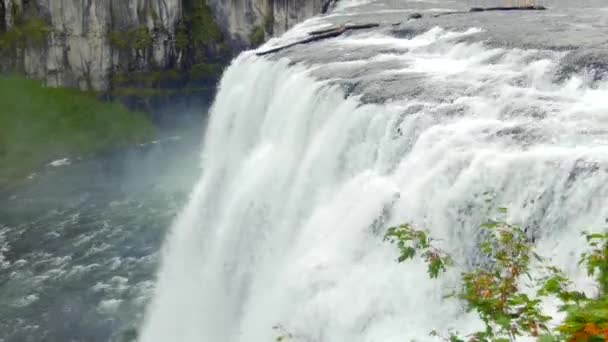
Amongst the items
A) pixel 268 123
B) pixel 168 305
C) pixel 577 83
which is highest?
pixel 577 83

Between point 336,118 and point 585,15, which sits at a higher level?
point 585,15

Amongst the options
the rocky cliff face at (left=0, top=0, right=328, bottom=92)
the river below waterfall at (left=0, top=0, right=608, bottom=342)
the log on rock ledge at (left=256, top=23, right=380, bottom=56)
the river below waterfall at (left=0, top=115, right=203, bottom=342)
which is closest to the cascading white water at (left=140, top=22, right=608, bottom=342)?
the river below waterfall at (left=0, top=0, right=608, bottom=342)

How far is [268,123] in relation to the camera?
19078mm

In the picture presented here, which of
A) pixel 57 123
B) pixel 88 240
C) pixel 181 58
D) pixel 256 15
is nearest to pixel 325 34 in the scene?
pixel 88 240

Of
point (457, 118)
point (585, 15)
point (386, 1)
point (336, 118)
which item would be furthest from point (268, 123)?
point (386, 1)

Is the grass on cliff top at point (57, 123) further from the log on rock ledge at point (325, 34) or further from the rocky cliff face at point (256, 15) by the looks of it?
the log on rock ledge at point (325, 34)

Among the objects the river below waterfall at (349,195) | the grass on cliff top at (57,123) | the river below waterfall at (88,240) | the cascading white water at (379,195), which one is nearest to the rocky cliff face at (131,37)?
the grass on cliff top at (57,123)

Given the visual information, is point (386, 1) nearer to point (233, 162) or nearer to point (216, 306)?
point (233, 162)

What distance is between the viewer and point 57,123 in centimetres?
4434

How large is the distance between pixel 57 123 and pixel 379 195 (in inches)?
1560

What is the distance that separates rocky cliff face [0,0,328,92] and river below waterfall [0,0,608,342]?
20.3 meters

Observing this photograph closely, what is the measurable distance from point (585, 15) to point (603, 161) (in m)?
19.7

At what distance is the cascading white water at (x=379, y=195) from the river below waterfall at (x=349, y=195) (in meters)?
0.04

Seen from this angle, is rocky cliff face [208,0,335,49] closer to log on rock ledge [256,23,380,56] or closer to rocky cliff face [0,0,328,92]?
rocky cliff face [0,0,328,92]
